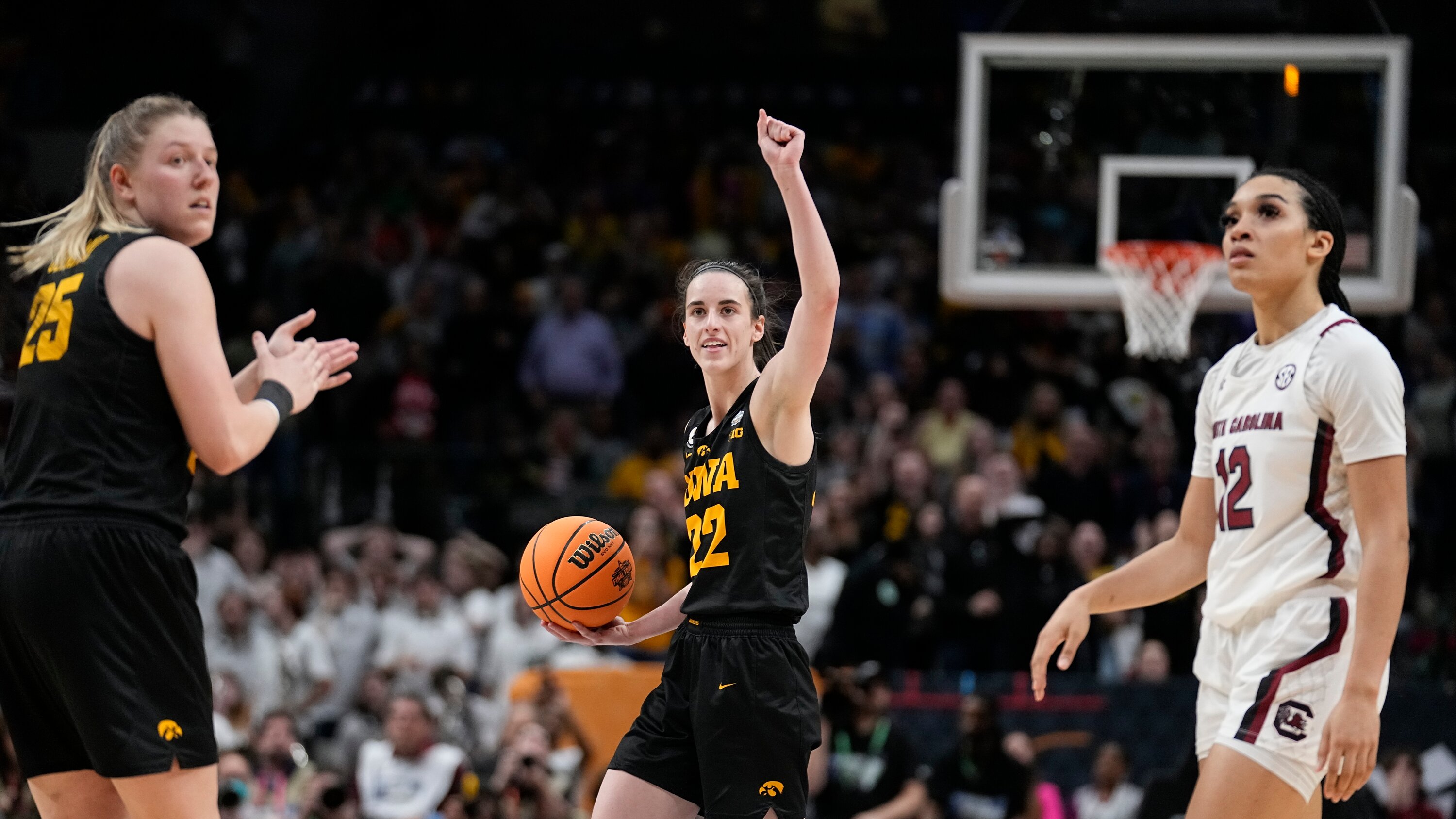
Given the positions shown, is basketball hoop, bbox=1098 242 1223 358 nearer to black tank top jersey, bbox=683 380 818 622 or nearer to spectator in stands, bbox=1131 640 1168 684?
spectator in stands, bbox=1131 640 1168 684

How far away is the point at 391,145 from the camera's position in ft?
54.9

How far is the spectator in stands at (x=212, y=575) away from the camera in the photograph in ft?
37.6

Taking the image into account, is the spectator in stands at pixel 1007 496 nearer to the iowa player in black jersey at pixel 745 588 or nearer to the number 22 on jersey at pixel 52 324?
the iowa player in black jersey at pixel 745 588

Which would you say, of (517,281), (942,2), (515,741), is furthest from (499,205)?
(515,741)

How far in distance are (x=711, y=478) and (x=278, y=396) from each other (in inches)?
46.3

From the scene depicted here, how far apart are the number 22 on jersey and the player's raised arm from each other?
1.70 meters

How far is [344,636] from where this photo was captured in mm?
11438

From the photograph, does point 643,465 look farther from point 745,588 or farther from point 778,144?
point 778,144

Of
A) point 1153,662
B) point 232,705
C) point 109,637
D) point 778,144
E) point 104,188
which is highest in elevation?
point 778,144

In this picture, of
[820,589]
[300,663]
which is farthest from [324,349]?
[300,663]

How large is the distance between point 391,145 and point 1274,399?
45.2 ft

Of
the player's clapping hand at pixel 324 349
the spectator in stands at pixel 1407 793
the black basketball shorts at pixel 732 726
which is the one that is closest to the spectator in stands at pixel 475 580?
the spectator in stands at pixel 1407 793

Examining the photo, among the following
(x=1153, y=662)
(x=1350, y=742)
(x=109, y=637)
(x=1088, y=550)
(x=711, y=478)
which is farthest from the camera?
(x=1088, y=550)

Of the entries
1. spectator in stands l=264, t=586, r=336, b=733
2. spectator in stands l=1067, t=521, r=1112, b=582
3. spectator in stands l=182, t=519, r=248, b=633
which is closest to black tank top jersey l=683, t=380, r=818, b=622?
spectator in stands l=1067, t=521, r=1112, b=582
